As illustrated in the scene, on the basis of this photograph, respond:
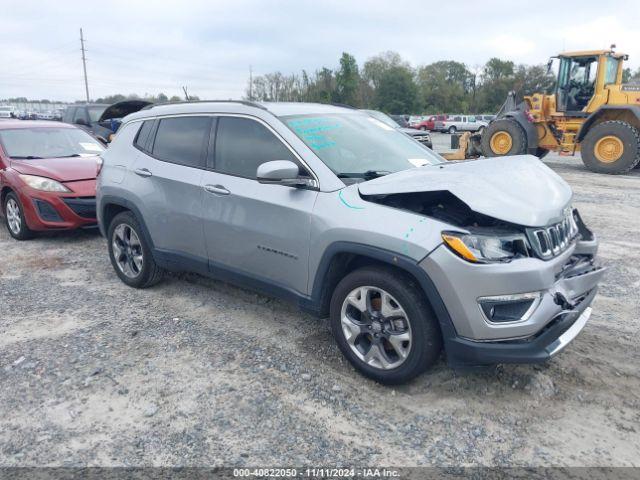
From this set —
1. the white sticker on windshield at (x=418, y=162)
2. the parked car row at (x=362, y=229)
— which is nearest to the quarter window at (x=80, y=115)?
the parked car row at (x=362, y=229)

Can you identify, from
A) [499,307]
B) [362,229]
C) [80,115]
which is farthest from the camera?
[80,115]

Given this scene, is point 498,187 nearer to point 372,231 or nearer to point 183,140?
point 372,231

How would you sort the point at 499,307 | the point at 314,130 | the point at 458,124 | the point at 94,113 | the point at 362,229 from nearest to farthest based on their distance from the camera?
the point at 499,307 → the point at 362,229 → the point at 314,130 → the point at 94,113 → the point at 458,124

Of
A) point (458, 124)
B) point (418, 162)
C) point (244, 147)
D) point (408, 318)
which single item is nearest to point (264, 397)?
point (408, 318)

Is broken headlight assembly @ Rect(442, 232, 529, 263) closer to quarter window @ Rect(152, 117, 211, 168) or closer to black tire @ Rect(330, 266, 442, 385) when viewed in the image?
black tire @ Rect(330, 266, 442, 385)

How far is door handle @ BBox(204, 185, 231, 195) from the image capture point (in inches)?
155

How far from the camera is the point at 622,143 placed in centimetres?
1306

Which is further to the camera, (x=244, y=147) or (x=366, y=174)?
(x=244, y=147)

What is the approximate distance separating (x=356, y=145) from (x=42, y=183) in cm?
480

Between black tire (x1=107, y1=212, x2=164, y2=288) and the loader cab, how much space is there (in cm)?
1343

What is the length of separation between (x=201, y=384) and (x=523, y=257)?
7.20 feet

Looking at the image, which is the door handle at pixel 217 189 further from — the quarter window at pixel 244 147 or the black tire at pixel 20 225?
the black tire at pixel 20 225

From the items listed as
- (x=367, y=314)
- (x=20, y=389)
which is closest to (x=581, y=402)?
(x=367, y=314)

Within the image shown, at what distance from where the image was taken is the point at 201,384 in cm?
337
